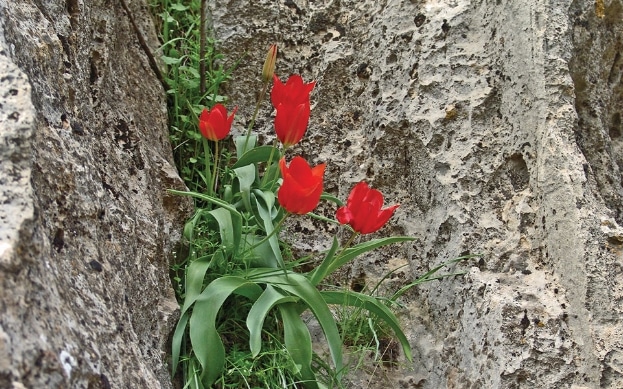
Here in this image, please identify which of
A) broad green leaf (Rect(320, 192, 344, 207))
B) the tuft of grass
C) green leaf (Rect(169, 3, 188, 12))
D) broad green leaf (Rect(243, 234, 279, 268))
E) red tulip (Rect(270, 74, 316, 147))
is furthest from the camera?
green leaf (Rect(169, 3, 188, 12))

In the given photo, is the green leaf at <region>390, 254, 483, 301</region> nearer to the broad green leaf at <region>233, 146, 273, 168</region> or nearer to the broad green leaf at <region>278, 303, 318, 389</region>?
the broad green leaf at <region>278, 303, 318, 389</region>

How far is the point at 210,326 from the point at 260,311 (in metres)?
0.11

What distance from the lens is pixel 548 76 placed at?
5.52 ft

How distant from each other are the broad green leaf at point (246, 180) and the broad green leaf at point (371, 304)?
30cm

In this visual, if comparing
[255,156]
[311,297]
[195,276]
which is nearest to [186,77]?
[255,156]

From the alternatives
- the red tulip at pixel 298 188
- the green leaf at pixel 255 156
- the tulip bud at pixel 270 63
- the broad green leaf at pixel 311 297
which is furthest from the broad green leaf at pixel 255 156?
the red tulip at pixel 298 188

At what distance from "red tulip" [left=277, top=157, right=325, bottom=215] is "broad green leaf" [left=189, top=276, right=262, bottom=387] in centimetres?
27

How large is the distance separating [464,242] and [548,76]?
433mm

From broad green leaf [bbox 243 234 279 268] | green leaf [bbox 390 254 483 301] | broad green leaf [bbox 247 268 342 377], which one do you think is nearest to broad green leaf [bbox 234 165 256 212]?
broad green leaf [bbox 243 234 279 268]

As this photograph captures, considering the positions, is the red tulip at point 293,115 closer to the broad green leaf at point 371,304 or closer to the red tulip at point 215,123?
the red tulip at point 215,123

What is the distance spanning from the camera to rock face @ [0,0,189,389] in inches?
36.6

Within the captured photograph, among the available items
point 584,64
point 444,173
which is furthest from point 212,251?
point 584,64

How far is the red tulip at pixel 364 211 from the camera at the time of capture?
59.2 inches

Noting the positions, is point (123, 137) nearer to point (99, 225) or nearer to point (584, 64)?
point (99, 225)
